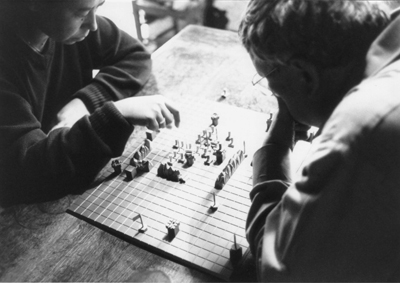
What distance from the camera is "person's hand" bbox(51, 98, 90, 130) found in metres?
1.38

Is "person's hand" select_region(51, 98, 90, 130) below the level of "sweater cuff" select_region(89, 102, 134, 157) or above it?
below

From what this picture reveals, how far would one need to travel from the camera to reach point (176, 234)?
3.11 ft

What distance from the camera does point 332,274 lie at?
693 mm

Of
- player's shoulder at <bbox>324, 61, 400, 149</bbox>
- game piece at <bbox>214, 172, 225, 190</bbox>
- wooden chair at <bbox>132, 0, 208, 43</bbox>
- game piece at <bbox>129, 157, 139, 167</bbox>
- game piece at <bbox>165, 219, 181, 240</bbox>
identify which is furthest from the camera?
wooden chair at <bbox>132, 0, 208, 43</bbox>

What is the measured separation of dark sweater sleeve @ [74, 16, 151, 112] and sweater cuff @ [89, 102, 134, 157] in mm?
312

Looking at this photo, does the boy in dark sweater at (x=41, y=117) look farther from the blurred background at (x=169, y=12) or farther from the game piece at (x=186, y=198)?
the blurred background at (x=169, y=12)

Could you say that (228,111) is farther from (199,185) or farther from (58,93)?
(58,93)

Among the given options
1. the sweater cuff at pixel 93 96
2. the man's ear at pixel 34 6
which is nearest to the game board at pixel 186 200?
the sweater cuff at pixel 93 96

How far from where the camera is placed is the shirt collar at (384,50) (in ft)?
2.23

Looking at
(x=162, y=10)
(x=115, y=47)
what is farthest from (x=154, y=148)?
(x=162, y=10)

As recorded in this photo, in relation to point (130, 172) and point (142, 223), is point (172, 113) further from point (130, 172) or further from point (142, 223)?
point (142, 223)

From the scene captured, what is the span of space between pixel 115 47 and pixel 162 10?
141 centimetres

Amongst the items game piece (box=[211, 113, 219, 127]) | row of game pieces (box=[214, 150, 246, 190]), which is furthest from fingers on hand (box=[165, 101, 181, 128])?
row of game pieces (box=[214, 150, 246, 190])

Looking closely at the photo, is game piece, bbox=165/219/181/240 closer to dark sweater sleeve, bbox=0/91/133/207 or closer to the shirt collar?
dark sweater sleeve, bbox=0/91/133/207
